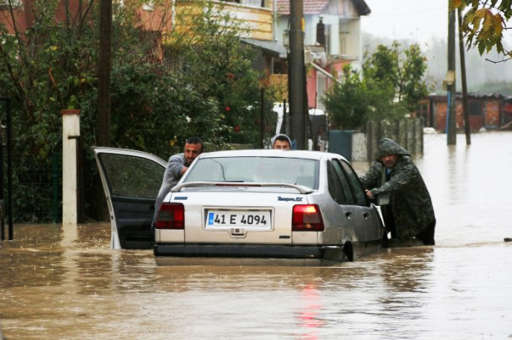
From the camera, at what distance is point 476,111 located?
119 metres

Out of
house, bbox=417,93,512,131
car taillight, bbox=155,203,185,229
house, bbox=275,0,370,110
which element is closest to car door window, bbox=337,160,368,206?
car taillight, bbox=155,203,185,229

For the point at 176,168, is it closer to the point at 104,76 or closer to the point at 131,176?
the point at 131,176

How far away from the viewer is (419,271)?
14.7 m

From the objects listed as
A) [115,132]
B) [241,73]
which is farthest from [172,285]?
[241,73]

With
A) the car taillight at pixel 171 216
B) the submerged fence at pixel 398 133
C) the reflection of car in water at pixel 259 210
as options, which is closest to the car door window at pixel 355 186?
the reflection of car in water at pixel 259 210

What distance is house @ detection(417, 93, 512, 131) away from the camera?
115688mm

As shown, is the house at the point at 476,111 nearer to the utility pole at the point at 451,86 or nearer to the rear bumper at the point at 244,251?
the utility pole at the point at 451,86

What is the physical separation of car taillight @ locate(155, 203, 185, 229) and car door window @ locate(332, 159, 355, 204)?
2.01 meters

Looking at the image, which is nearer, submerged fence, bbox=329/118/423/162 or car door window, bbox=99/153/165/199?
car door window, bbox=99/153/165/199

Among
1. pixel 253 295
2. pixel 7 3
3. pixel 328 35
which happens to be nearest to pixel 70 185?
pixel 7 3

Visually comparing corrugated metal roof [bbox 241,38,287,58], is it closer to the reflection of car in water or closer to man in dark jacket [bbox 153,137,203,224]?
man in dark jacket [bbox 153,137,203,224]

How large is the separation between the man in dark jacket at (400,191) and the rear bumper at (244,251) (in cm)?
375

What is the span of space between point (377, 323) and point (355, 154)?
40.2m

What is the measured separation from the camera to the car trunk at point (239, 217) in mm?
13484
